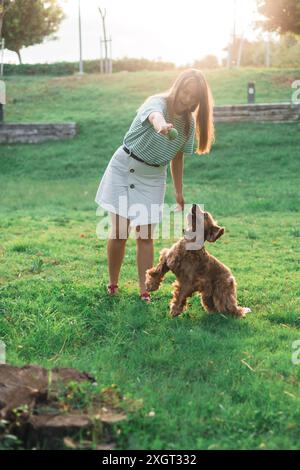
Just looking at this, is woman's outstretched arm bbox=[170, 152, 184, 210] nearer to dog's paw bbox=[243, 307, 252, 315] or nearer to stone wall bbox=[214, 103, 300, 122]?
dog's paw bbox=[243, 307, 252, 315]

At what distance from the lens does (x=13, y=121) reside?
21547 mm

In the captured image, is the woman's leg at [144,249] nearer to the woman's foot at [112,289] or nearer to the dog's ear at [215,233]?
the woman's foot at [112,289]

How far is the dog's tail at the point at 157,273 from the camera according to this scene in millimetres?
5600

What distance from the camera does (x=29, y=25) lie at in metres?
35.2

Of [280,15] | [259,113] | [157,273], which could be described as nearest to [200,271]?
[157,273]

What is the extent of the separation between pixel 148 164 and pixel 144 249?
81 cm

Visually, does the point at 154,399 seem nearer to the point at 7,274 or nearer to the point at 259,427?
the point at 259,427

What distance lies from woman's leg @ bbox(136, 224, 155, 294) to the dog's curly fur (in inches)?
19.3

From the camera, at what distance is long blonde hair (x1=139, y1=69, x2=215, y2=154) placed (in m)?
5.50

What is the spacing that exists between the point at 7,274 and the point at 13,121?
1528 centimetres

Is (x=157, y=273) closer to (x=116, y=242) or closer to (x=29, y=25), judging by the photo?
(x=116, y=242)

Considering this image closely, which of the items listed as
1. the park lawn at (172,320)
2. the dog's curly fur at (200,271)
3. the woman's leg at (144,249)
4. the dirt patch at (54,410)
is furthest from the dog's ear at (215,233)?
the dirt patch at (54,410)

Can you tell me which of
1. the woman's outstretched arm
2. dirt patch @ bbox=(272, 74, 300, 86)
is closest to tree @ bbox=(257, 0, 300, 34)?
dirt patch @ bbox=(272, 74, 300, 86)

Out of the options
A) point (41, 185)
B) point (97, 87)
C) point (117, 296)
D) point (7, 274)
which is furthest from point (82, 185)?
point (97, 87)
